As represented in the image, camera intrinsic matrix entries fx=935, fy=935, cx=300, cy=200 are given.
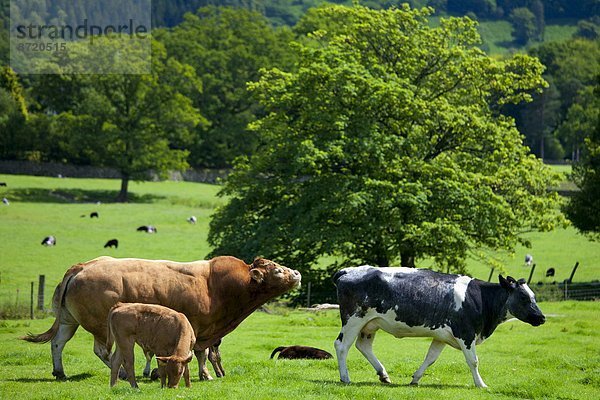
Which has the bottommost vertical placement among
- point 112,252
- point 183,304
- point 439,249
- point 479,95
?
point 112,252

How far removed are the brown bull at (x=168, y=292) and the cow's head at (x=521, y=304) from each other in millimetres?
4296

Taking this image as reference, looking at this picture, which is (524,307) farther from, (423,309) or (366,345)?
(366,345)

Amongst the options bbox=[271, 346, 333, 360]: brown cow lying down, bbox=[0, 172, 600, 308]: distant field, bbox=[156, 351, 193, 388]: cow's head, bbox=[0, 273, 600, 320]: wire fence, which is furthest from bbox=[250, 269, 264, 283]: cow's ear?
bbox=[0, 172, 600, 308]: distant field

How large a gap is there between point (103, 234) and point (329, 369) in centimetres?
4297

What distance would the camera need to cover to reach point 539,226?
4116 centimetres

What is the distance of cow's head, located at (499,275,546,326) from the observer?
18.8m

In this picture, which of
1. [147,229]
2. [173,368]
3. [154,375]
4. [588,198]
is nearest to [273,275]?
[154,375]

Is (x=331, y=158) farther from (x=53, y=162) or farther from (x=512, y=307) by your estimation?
(x=53, y=162)

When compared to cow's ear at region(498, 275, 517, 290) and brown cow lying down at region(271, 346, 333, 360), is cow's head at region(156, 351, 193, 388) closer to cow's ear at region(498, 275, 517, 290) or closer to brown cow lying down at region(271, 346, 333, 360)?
cow's ear at region(498, 275, 517, 290)

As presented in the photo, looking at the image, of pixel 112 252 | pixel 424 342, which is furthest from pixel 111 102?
pixel 424 342

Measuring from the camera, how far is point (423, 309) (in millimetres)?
18422

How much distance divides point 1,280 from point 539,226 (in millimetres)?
24369

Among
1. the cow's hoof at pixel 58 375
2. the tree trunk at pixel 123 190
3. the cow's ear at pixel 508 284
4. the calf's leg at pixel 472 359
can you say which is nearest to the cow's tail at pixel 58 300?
the cow's hoof at pixel 58 375

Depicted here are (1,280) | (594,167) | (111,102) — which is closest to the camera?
(1,280)
